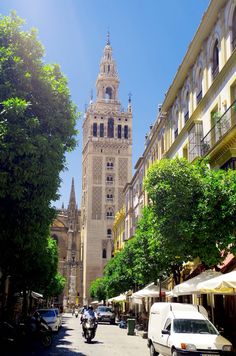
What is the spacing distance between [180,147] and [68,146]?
1379cm

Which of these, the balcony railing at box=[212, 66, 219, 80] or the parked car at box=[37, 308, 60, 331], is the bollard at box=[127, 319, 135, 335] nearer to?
the parked car at box=[37, 308, 60, 331]

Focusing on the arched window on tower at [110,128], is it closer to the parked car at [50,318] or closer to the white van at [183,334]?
the parked car at [50,318]

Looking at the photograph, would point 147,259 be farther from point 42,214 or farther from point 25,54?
point 25,54

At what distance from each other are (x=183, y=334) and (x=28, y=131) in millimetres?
6958

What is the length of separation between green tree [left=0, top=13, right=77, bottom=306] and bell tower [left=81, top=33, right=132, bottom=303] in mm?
78988

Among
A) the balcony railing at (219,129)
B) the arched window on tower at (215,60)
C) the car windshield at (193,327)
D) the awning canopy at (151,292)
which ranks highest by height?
the arched window on tower at (215,60)

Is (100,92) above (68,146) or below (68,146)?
above

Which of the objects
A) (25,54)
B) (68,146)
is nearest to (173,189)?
(68,146)

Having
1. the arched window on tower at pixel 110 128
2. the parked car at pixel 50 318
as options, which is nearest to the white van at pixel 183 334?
the parked car at pixel 50 318

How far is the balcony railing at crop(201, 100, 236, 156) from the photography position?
18.6 meters

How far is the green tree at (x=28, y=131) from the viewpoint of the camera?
12.4 meters

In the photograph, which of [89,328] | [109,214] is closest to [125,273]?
[89,328]

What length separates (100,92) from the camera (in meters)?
103

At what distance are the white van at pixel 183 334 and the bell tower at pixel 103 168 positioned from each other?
78.4 m
